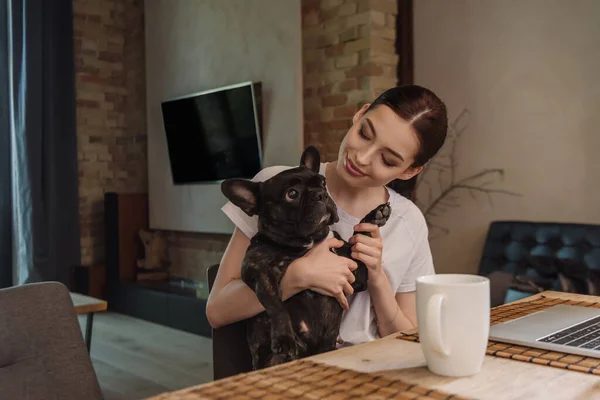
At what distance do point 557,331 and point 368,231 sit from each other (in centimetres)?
34

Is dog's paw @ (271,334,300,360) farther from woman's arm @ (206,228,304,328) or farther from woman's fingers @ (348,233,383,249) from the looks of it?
woman's fingers @ (348,233,383,249)

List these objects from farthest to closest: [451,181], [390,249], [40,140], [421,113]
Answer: [40,140] → [451,181] → [390,249] → [421,113]

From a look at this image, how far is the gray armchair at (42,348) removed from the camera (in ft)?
2.94

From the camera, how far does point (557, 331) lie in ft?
3.07

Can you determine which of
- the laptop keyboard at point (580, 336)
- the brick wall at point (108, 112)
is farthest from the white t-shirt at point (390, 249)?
the brick wall at point (108, 112)

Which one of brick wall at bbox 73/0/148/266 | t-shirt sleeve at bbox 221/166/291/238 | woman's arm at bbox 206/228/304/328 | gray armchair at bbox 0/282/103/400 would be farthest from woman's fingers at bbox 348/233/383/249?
brick wall at bbox 73/0/148/266

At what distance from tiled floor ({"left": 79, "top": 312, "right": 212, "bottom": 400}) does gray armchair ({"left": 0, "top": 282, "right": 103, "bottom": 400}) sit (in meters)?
2.14

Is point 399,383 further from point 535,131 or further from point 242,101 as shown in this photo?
point 242,101

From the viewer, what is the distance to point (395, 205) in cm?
132

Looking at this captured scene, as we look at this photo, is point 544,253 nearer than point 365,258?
Answer: No

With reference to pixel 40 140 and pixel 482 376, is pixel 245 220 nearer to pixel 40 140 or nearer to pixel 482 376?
pixel 482 376

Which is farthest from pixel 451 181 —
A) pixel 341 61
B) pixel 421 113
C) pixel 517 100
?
pixel 421 113

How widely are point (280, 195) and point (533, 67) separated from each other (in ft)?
8.24

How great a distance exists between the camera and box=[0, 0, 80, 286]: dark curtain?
15.8ft
